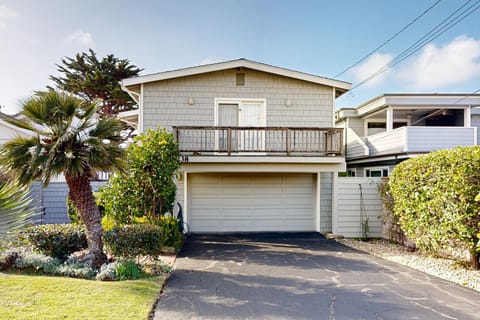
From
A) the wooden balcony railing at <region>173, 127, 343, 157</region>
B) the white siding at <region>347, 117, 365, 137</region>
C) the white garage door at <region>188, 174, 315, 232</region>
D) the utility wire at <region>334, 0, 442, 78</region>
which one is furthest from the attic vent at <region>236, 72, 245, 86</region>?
the utility wire at <region>334, 0, 442, 78</region>

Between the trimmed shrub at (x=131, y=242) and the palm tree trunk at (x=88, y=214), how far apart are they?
0.76 ft

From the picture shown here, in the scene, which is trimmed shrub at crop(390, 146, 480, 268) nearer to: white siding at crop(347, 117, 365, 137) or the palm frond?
the palm frond

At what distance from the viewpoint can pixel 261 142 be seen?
9.41m

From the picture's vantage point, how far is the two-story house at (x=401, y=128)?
11008 millimetres

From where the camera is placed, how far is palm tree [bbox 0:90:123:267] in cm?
491

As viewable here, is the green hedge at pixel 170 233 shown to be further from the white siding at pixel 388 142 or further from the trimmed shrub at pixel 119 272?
the white siding at pixel 388 142

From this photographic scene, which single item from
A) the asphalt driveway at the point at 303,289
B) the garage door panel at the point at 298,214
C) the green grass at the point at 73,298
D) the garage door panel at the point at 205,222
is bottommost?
the asphalt driveway at the point at 303,289

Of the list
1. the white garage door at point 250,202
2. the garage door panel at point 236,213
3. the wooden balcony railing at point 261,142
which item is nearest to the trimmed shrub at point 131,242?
the wooden balcony railing at point 261,142

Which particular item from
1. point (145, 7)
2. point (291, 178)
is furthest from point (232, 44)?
point (291, 178)

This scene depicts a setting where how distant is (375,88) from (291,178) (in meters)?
12.9

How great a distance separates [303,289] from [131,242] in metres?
3.40

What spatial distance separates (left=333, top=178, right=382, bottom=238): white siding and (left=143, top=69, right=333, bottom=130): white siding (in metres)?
2.39

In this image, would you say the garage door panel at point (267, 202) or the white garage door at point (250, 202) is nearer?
the white garage door at point (250, 202)

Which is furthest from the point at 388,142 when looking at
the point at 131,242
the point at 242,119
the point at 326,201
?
the point at 131,242
